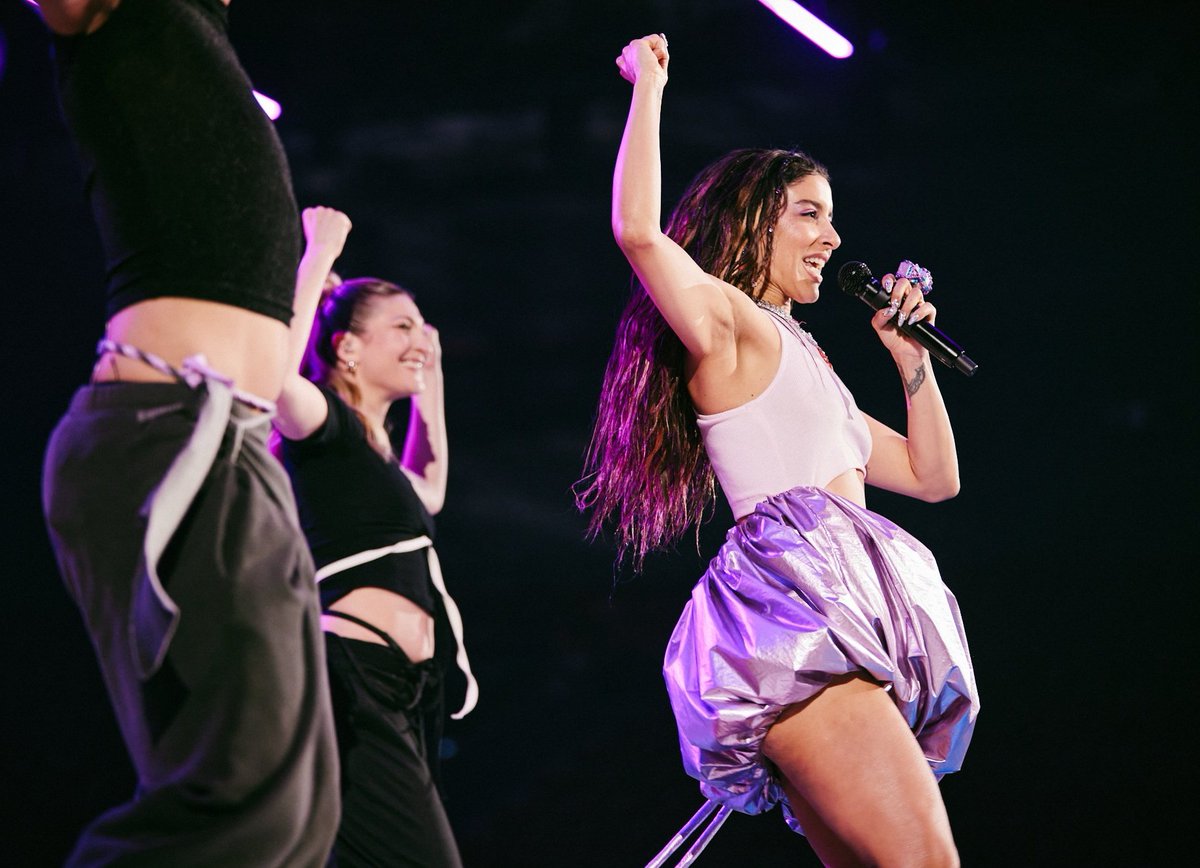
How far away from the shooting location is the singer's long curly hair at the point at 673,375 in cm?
182

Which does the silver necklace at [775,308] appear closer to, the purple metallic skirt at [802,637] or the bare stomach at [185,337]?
the purple metallic skirt at [802,637]

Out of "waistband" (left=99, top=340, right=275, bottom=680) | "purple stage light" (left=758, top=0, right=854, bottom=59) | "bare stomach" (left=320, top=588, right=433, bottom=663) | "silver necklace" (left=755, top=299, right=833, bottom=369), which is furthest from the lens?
"purple stage light" (left=758, top=0, right=854, bottom=59)

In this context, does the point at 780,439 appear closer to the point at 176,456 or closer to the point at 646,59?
the point at 646,59

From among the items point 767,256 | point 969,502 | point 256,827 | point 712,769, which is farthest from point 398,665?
point 969,502

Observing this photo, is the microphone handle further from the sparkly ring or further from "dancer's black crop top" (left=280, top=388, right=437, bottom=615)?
"dancer's black crop top" (left=280, top=388, right=437, bottom=615)

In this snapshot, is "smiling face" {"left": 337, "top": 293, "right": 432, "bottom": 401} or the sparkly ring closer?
the sparkly ring

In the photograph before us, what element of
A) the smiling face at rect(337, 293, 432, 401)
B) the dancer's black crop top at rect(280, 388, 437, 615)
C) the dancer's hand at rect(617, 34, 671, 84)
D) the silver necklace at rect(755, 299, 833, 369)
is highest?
the dancer's hand at rect(617, 34, 671, 84)

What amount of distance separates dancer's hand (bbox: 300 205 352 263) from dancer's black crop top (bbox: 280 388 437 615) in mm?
264

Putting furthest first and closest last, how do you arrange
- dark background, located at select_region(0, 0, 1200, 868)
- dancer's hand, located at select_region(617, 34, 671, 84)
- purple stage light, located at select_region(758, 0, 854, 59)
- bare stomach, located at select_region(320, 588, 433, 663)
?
dark background, located at select_region(0, 0, 1200, 868), purple stage light, located at select_region(758, 0, 854, 59), bare stomach, located at select_region(320, 588, 433, 663), dancer's hand, located at select_region(617, 34, 671, 84)

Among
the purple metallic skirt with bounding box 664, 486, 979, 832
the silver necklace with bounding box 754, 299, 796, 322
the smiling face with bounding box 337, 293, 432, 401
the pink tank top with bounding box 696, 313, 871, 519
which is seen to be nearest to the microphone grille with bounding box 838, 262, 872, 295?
the silver necklace with bounding box 754, 299, 796, 322

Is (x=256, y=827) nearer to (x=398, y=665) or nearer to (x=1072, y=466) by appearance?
(x=398, y=665)

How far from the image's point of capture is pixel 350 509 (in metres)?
1.96

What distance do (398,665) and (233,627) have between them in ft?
3.41

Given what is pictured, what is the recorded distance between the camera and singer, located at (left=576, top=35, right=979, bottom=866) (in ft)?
4.73
